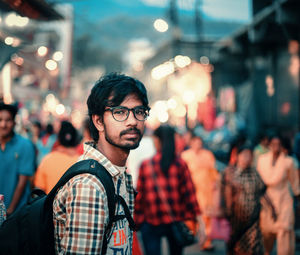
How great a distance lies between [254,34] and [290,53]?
1404 mm

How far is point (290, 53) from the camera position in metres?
14.3

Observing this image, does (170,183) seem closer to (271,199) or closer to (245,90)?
(271,199)

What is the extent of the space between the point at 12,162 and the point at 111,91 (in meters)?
2.61

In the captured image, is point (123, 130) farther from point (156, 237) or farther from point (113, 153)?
point (156, 237)

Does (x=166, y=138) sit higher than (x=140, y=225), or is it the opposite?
(x=166, y=138)

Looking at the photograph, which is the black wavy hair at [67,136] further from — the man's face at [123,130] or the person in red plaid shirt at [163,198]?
the man's face at [123,130]

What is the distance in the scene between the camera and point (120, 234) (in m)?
2.10

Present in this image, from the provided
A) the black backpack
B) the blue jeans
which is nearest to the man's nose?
the black backpack

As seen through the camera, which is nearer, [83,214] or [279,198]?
[83,214]

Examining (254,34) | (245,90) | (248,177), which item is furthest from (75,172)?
(245,90)

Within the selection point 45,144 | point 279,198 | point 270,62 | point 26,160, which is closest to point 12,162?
point 26,160

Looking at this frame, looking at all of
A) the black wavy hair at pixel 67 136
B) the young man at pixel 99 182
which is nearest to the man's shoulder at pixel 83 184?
the young man at pixel 99 182

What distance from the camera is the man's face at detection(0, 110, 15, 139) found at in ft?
14.6

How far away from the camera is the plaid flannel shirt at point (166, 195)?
15.8 feet
